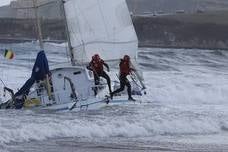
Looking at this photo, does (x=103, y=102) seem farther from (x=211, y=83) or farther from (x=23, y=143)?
(x=211, y=83)

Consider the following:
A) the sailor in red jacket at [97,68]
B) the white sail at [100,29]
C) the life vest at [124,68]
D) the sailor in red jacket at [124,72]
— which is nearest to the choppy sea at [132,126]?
the sailor in red jacket at [124,72]

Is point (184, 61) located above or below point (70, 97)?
below

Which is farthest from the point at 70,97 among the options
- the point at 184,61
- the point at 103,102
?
the point at 184,61

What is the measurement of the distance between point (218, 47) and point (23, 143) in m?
51.0

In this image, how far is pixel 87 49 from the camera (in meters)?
20.4

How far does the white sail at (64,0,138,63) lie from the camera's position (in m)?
20.3

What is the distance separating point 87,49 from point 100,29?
0.71 m

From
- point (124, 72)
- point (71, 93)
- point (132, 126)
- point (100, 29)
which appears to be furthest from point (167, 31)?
point (132, 126)

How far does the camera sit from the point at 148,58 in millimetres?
46188

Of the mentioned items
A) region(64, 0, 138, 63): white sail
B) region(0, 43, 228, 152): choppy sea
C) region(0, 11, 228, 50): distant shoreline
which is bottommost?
region(0, 11, 228, 50): distant shoreline

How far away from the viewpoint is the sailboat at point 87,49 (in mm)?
18766

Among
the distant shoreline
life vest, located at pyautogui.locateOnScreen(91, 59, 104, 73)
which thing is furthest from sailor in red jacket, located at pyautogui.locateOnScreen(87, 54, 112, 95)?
the distant shoreline

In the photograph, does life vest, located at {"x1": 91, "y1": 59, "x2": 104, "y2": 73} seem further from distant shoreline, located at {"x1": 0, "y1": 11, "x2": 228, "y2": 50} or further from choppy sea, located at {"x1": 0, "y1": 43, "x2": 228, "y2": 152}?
distant shoreline, located at {"x1": 0, "y1": 11, "x2": 228, "y2": 50}

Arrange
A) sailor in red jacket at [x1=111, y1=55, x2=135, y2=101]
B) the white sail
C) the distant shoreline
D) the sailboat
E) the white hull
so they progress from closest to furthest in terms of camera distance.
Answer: the white hull < the sailboat < sailor in red jacket at [x1=111, y1=55, x2=135, y2=101] < the white sail < the distant shoreline
